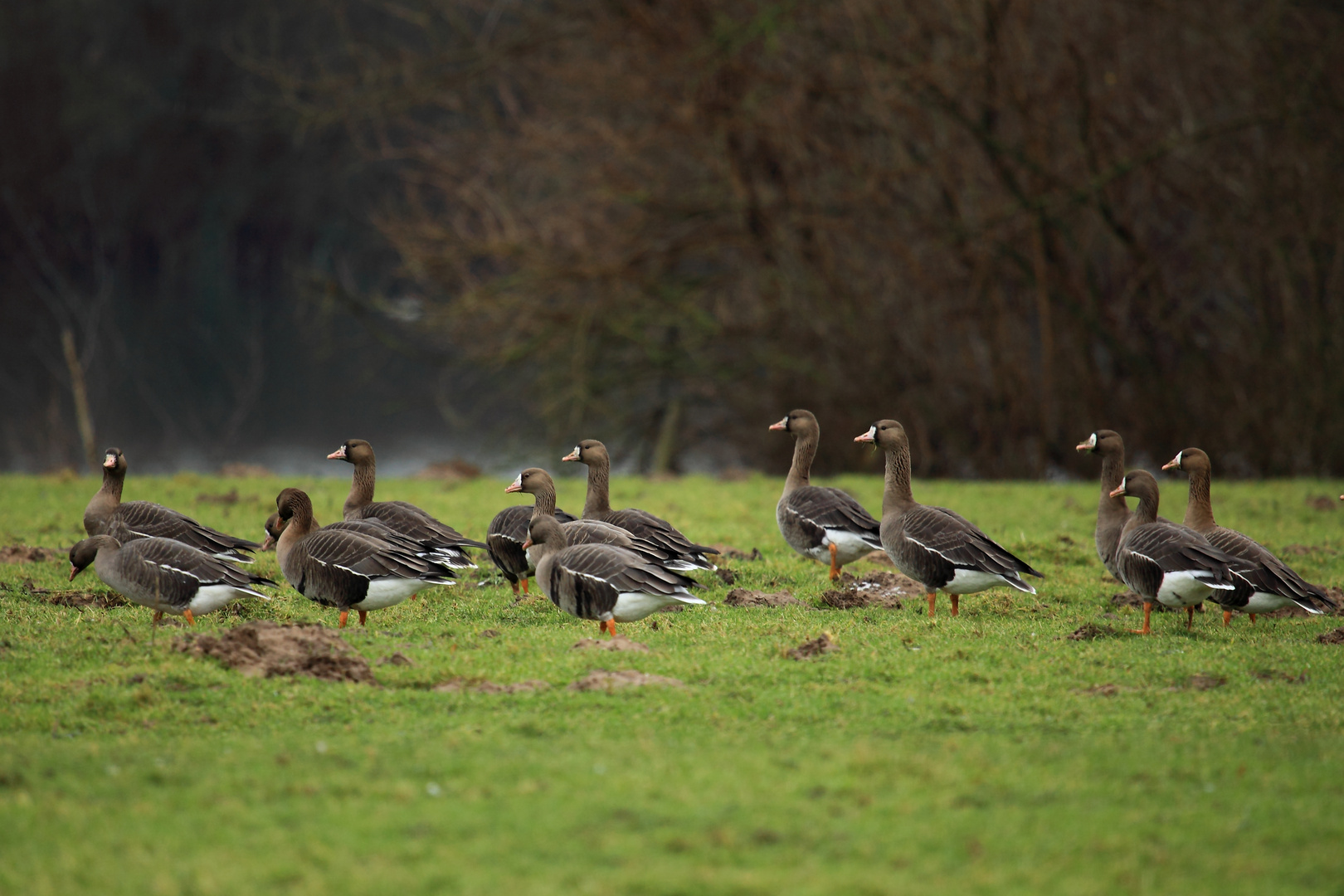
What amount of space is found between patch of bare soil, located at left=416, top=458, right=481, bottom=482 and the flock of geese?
13308 millimetres

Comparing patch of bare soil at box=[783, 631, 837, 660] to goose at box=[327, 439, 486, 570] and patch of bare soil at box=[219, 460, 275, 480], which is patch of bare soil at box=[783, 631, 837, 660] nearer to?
goose at box=[327, 439, 486, 570]

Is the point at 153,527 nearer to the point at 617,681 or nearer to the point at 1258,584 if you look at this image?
the point at 617,681

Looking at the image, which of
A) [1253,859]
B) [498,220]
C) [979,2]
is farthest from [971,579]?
[498,220]

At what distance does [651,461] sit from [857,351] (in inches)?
275

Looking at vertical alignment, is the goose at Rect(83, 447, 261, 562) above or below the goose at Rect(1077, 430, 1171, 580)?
below

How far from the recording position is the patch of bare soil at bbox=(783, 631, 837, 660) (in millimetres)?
9580

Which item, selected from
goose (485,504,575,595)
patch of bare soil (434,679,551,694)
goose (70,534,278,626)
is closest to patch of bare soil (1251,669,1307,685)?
patch of bare soil (434,679,551,694)

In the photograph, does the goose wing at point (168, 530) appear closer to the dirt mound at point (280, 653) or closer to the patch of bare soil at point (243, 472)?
the dirt mound at point (280, 653)

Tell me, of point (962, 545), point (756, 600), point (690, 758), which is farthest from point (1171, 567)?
point (690, 758)

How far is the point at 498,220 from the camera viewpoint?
3027 centimetres

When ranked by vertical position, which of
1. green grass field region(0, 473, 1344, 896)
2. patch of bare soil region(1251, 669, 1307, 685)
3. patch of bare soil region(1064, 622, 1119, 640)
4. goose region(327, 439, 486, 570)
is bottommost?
green grass field region(0, 473, 1344, 896)

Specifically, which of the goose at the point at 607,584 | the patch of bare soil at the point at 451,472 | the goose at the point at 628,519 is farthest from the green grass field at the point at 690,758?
the patch of bare soil at the point at 451,472

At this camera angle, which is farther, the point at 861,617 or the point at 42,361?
the point at 42,361

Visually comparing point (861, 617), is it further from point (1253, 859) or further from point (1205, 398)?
point (1205, 398)
